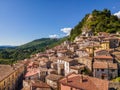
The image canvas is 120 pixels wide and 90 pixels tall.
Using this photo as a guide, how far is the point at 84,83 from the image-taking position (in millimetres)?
40844

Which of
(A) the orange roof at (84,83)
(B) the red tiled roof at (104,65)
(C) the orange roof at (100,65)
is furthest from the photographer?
(C) the orange roof at (100,65)

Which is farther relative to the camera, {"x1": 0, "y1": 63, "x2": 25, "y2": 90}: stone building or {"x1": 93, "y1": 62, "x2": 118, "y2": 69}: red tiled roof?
{"x1": 0, "y1": 63, "x2": 25, "y2": 90}: stone building

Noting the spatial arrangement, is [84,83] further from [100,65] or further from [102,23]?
[102,23]

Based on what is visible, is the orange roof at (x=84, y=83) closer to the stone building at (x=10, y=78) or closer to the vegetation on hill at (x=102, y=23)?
the stone building at (x=10, y=78)

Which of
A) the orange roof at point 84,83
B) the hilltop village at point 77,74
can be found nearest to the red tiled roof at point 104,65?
the hilltop village at point 77,74

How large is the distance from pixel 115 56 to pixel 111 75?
29.2 feet

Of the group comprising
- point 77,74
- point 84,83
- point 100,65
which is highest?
point 100,65

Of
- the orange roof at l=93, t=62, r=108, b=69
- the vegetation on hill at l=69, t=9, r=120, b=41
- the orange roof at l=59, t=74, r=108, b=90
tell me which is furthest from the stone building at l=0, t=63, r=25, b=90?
the vegetation on hill at l=69, t=9, r=120, b=41

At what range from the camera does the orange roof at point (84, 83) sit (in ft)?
130

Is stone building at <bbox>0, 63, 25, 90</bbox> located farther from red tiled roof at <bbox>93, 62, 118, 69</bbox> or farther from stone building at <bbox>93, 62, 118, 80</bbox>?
red tiled roof at <bbox>93, 62, 118, 69</bbox>

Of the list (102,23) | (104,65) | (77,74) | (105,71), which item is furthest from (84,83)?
(102,23)

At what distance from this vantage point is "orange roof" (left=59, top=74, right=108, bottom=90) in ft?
130

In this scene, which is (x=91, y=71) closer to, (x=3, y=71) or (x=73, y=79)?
(x=73, y=79)

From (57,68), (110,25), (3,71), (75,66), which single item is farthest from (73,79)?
(110,25)
